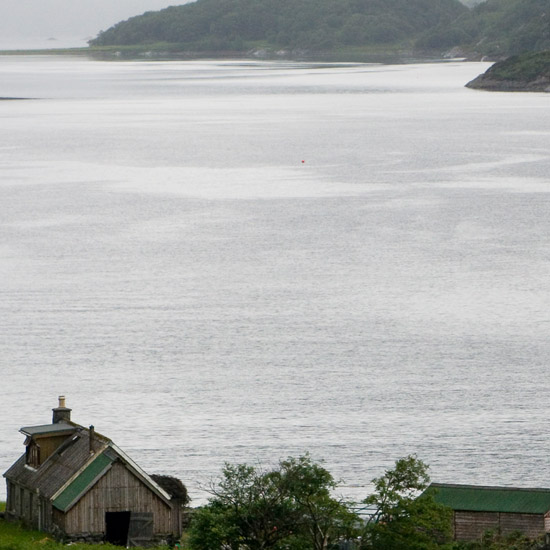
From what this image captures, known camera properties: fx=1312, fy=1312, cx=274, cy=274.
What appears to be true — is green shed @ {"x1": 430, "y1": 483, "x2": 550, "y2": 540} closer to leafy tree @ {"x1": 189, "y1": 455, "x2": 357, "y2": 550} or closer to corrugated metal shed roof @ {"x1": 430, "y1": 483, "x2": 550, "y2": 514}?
corrugated metal shed roof @ {"x1": 430, "y1": 483, "x2": 550, "y2": 514}

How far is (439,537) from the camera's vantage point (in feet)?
76.5

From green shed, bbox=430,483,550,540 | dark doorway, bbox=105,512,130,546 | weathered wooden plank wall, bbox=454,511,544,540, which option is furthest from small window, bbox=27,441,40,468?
weathered wooden plank wall, bbox=454,511,544,540

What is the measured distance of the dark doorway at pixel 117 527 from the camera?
25.9 meters

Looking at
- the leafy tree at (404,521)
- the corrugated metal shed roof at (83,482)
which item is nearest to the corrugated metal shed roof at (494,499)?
the leafy tree at (404,521)

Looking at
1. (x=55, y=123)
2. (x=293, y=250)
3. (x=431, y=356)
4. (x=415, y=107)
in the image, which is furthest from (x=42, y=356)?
(x=415, y=107)

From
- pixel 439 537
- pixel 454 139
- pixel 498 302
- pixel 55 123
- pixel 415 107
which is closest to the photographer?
pixel 439 537

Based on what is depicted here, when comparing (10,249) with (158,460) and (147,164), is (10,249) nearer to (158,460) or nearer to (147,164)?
(158,460)

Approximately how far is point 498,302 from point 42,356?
64.3 ft

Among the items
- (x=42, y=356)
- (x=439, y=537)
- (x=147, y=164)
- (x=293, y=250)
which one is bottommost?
(x=439, y=537)

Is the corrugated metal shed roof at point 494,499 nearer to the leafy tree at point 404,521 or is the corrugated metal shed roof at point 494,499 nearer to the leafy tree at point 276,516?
the leafy tree at point 404,521

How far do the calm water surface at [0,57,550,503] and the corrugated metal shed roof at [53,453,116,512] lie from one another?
6906 millimetres

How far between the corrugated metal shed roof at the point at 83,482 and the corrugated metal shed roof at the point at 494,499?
6411 mm

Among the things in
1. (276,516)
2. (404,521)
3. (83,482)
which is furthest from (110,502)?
(404,521)

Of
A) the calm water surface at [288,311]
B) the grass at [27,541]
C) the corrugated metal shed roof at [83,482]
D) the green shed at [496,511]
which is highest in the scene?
the calm water surface at [288,311]
